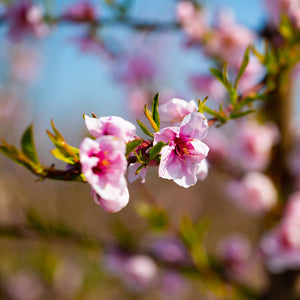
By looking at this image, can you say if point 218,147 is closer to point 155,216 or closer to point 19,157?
point 155,216

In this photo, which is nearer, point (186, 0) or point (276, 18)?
point (276, 18)

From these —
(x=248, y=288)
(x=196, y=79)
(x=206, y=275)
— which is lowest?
(x=248, y=288)

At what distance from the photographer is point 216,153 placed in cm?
171

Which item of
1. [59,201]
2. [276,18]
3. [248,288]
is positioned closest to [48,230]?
[248,288]

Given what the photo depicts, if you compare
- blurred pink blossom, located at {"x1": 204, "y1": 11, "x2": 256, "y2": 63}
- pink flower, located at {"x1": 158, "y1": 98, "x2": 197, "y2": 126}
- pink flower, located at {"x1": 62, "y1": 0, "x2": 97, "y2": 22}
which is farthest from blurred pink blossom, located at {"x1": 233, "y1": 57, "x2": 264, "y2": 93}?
pink flower, located at {"x1": 158, "y1": 98, "x2": 197, "y2": 126}

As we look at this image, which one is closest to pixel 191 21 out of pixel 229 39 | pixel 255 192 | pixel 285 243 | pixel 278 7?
pixel 229 39

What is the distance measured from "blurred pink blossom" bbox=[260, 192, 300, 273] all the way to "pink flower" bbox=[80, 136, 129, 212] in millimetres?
1110

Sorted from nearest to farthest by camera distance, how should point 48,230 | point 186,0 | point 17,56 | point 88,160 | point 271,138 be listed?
1. point 88,160
2. point 48,230
3. point 186,0
4. point 271,138
5. point 17,56

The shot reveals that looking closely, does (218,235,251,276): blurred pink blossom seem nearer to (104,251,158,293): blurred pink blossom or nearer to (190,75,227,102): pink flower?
(104,251,158,293): blurred pink blossom

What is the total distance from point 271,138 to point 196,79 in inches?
18.5

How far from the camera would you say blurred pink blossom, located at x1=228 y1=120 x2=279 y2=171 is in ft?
5.13

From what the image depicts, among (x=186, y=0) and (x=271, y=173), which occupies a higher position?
(x=186, y=0)

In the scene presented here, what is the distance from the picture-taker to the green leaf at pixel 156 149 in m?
0.39

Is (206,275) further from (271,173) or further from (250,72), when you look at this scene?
(250,72)
